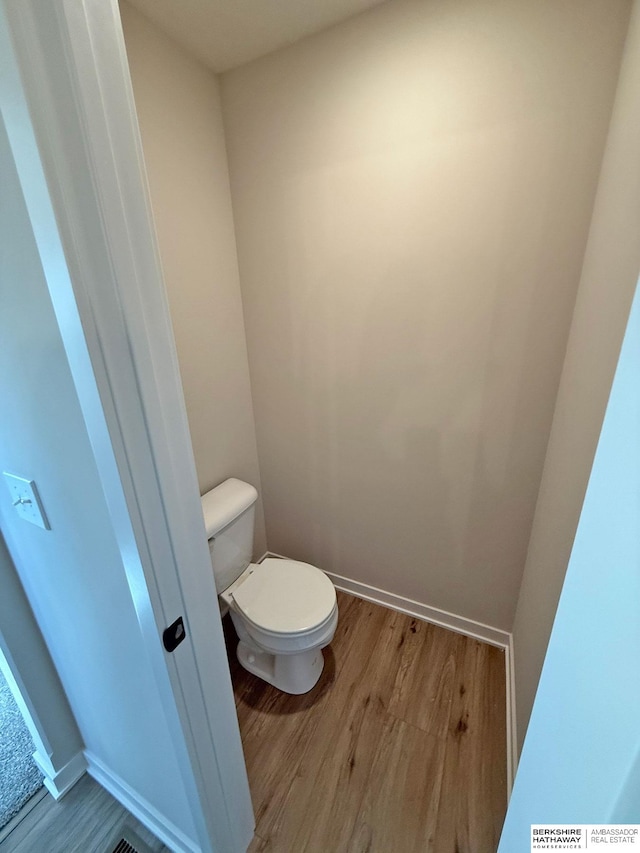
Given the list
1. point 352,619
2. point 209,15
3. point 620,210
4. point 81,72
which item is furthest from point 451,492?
point 209,15

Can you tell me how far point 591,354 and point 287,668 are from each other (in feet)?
5.04

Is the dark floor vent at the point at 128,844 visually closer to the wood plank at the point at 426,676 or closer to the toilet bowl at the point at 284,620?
the toilet bowl at the point at 284,620

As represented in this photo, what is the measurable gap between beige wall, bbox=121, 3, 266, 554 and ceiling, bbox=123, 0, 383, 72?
0.05 meters

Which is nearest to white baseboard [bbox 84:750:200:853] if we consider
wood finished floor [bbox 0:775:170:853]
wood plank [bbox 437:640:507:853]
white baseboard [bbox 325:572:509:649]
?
wood finished floor [bbox 0:775:170:853]

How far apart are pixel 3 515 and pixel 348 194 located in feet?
4.95

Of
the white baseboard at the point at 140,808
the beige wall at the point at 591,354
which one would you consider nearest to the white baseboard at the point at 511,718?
the beige wall at the point at 591,354

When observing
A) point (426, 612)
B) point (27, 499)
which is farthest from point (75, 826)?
point (426, 612)

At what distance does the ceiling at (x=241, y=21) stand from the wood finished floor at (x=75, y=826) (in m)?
2.55

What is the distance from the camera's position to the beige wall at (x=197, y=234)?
→ 118cm

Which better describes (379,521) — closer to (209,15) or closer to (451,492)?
(451,492)

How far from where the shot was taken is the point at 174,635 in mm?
676

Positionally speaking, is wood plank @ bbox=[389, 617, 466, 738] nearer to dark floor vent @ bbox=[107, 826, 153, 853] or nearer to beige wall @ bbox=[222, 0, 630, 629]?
beige wall @ bbox=[222, 0, 630, 629]

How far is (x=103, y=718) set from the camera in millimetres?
1029

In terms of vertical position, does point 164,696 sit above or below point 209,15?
below
